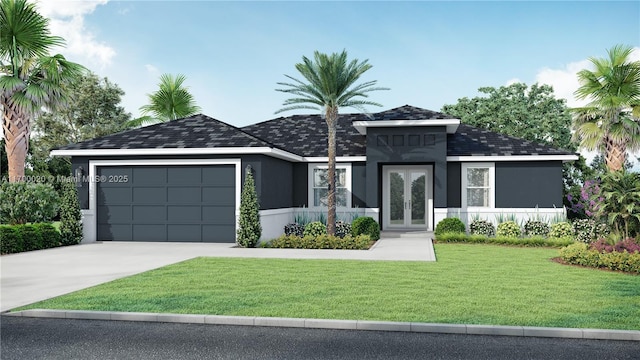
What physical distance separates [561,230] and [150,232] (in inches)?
586

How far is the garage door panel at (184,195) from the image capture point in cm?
1869

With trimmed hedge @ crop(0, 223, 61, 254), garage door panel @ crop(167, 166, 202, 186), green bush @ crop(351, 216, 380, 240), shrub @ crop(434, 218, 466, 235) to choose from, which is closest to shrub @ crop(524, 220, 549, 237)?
shrub @ crop(434, 218, 466, 235)

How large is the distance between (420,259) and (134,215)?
10.6 m

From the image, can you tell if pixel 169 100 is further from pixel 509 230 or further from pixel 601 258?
pixel 601 258

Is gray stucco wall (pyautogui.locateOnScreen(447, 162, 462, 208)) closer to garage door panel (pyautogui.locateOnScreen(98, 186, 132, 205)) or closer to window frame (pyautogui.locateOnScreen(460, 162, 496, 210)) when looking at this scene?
window frame (pyautogui.locateOnScreen(460, 162, 496, 210))

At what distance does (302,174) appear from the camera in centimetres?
2334

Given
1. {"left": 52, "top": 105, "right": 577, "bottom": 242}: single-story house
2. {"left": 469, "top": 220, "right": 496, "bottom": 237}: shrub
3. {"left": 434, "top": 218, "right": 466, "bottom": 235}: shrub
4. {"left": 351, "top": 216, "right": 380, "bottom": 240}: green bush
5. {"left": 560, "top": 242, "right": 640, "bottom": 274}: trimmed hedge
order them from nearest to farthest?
{"left": 560, "top": 242, "right": 640, "bottom": 274}: trimmed hedge, {"left": 52, "top": 105, "right": 577, "bottom": 242}: single-story house, {"left": 351, "top": 216, "right": 380, "bottom": 240}: green bush, {"left": 434, "top": 218, "right": 466, "bottom": 235}: shrub, {"left": 469, "top": 220, "right": 496, "bottom": 237}: shrub

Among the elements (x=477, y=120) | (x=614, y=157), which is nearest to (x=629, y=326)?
(x=614, y=157)

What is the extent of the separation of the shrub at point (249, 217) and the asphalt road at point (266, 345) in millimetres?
9896

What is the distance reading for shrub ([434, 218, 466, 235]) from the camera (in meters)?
20.0

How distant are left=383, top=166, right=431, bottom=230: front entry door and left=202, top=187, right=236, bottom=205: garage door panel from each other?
Result: 26.8 ft

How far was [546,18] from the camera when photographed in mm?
20844

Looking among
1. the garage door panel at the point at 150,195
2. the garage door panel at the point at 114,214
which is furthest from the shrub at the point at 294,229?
the garage door panel at the point at 114,214

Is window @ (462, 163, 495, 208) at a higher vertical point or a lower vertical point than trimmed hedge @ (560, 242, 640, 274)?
higher
